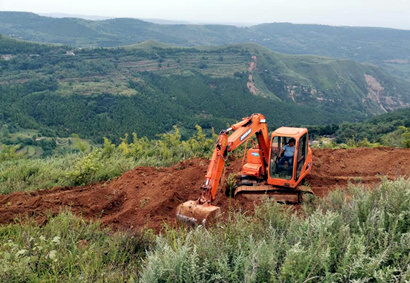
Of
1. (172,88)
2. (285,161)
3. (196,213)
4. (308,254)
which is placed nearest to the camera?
(308,254)

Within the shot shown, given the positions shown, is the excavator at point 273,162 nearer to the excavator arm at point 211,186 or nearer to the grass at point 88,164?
the excavator arm at point 211,186

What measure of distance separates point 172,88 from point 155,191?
94.0 m

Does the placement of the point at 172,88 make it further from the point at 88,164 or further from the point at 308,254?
the point at 308,254

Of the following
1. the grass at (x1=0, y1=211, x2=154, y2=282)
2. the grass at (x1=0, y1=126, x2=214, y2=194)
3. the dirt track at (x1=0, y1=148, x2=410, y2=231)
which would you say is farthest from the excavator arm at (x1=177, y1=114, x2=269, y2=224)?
the grass at (x1=0, y1=126, x2=214, y2=194)

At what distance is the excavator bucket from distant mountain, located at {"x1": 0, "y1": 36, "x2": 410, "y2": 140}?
55038 mm

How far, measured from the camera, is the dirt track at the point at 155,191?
293 inches

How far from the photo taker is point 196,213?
655 cm

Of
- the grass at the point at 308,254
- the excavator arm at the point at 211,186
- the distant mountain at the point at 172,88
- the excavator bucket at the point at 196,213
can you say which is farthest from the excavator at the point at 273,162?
the distant mountain at the point at 172,88

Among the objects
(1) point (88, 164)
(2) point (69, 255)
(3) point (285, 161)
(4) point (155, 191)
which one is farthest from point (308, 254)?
(1) point (88, 164)

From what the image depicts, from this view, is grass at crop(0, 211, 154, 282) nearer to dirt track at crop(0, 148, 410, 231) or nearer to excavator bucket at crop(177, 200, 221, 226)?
dirt track at crop(0, 148, 410, 231)

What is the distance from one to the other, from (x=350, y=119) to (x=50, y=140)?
266 feet

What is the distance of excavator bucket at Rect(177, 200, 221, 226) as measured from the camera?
6414 millimetres

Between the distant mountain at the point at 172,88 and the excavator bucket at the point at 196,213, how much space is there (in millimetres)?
55038

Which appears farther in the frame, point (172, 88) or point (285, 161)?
point (172, 88)
